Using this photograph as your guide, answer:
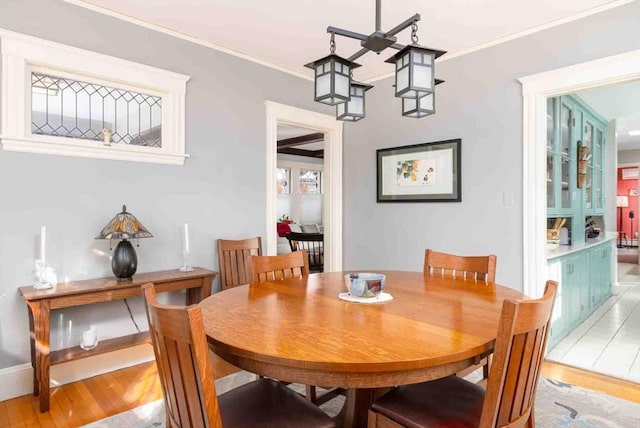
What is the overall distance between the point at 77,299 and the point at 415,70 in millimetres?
2266

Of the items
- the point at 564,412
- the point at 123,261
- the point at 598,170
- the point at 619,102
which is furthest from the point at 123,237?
the point at 598,170

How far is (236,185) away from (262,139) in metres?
0.52

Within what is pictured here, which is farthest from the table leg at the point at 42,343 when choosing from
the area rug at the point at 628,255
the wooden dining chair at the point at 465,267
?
the area rug at the point at 628,255

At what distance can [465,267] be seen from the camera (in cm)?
223

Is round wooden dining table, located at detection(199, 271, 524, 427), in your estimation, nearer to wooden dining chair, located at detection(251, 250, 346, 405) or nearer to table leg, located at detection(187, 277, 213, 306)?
wooden dining chair, located at detection(251, 250, 346, 405)

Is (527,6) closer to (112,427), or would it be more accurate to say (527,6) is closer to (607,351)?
(607,351)

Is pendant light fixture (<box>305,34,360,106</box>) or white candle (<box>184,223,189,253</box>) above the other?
pendant light fixture (<box>305,34,360,106</box>)

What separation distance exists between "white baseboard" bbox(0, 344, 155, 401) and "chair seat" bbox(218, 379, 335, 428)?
70.3 inches

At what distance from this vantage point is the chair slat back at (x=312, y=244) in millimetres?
6621

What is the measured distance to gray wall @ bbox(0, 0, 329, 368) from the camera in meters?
2.40

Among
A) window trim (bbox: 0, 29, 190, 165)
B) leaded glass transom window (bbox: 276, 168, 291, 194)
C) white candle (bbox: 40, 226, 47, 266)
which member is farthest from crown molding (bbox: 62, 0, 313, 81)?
leaded glass transom window (bbox: 276, 168, 291, 194)

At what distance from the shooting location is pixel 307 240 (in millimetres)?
6660

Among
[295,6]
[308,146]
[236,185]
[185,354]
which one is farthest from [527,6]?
[308,146]

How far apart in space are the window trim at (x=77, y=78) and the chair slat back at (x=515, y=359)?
2674 millimetres
